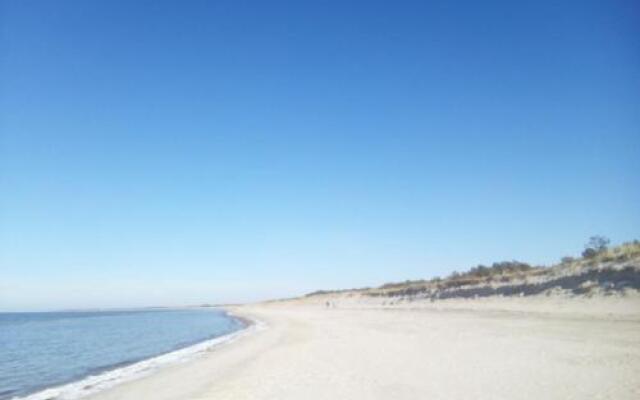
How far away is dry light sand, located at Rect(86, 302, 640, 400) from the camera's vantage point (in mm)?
10922

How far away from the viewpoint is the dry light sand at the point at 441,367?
10922mm

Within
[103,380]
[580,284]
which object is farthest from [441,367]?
[580,284]

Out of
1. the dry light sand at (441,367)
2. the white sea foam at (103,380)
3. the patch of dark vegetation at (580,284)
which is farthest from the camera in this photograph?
the patch of dark vegetation at (580,284)

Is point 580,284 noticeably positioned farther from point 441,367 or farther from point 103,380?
point 103,380

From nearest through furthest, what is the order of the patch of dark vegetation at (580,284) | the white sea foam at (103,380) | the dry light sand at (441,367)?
the dry light sand at (441,367)
the white sea foam at (103,380)
the patch of dark vegetation at (580,284)

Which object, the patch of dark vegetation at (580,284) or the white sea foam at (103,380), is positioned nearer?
the white sea foam at (103,380)

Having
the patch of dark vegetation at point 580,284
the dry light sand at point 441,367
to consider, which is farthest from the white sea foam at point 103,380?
the patch of dark vegetation at point 580,284

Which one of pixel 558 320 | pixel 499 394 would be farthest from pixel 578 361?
pixel 558 320

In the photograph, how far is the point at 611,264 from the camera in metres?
26.9

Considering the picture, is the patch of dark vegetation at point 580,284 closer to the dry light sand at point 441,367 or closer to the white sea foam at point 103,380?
the dry light sand at point 441,367

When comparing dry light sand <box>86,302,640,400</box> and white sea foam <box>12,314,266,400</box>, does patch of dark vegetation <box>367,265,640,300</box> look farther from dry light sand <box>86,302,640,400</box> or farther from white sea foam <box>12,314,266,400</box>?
white sea foam <box>12,314,266,400</box>

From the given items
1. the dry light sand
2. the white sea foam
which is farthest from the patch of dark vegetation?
the white sea foam

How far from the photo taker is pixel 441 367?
13.7 m

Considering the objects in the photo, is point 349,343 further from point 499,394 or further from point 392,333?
point 499,394
